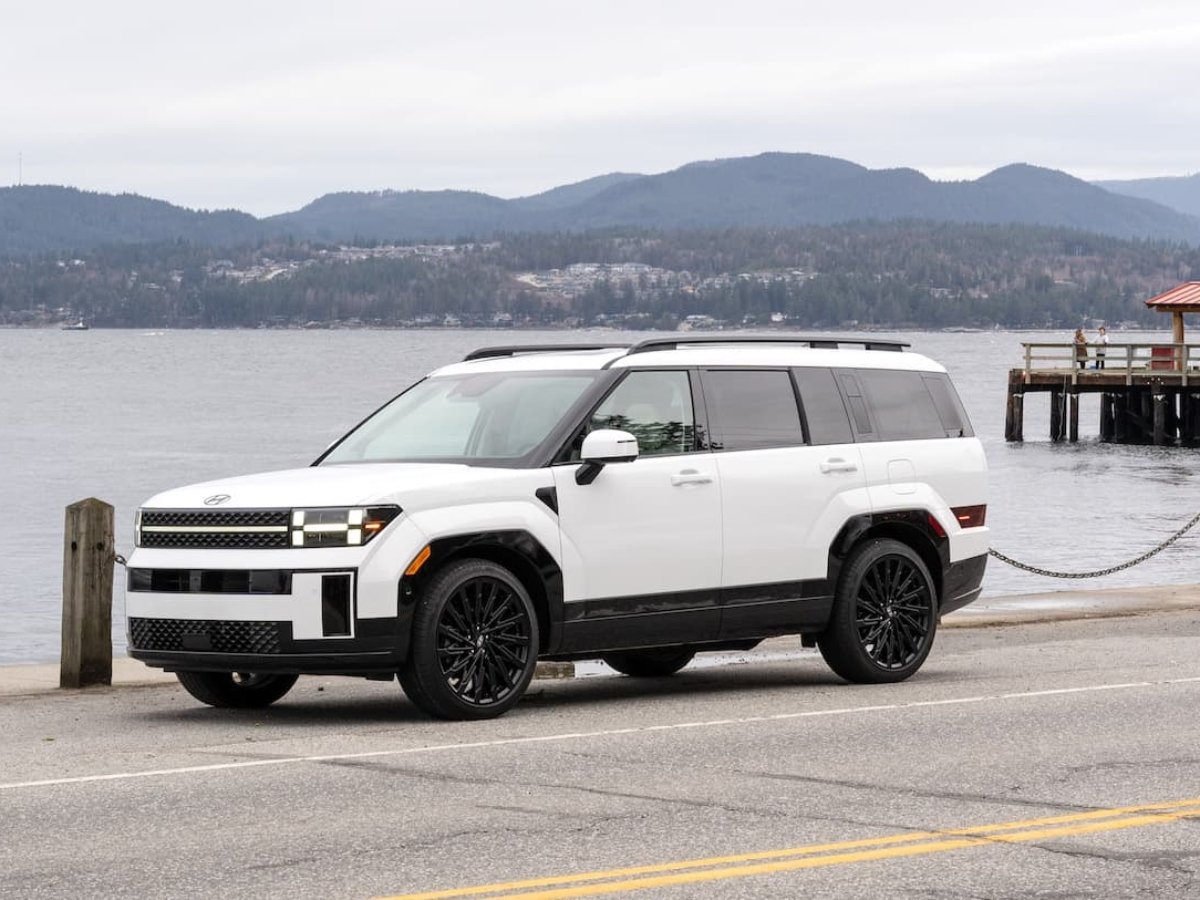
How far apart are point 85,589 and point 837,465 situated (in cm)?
444

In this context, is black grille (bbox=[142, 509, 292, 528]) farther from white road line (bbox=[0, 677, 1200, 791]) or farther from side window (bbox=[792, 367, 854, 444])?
side window (bbox=[792, 367, 854, 444])

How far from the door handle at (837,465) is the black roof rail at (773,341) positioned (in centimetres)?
76

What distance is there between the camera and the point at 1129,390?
71062 mm

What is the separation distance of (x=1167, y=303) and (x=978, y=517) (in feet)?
190

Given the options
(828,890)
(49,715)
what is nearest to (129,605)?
(49,715)

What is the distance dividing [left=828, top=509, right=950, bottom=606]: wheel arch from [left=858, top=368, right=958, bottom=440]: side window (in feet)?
1.67

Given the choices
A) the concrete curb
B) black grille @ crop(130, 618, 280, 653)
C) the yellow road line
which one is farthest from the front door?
the yellow road line

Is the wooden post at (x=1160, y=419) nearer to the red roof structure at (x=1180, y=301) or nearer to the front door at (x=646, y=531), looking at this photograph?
the red roof structure at (x=1180, y=301)

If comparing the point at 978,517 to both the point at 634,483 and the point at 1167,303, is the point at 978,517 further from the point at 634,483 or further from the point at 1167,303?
the point at 1167,303

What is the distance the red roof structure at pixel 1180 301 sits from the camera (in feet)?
223

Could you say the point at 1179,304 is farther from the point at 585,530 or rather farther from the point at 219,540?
the point at 219,540

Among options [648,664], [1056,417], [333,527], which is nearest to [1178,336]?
[1056,417]

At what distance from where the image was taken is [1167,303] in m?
69.1

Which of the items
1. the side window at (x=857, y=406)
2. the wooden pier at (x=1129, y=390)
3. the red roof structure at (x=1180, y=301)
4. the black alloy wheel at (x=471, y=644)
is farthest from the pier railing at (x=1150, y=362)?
the black alloy wheel at (x=471, y=644)
